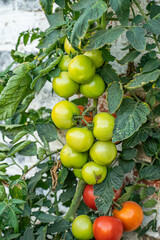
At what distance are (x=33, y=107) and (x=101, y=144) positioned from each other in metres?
0.56

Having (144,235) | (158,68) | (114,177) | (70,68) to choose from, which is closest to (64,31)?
(70,68)

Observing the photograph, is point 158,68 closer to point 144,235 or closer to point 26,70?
point 26,70

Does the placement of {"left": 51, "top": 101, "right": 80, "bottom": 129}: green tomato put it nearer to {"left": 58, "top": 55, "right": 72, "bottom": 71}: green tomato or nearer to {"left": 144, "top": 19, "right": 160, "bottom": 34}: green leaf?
{"left": 58, "top": 55, "right": 72, "bottom": 71}: green tomato

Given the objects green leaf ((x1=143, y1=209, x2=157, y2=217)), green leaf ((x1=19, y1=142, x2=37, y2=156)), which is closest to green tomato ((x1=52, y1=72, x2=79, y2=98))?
green leaf ((x1=19, y1=142, x2=37, y2=156))

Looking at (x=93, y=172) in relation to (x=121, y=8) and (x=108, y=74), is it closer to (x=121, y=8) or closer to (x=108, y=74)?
(x=108, y=74)

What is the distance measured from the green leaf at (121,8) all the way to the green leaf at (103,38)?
2 centimetres

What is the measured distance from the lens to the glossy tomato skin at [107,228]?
641 millimetres

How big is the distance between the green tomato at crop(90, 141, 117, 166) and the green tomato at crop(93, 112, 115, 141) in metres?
0.02

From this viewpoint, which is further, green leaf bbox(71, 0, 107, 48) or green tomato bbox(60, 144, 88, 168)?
green tomato bbox(60, 144, 88, 168)

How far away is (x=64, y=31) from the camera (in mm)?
605

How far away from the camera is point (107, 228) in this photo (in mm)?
640

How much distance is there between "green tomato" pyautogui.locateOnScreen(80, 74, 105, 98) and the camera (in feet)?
2.02

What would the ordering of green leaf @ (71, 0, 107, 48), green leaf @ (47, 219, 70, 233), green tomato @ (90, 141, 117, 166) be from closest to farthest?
green leaf @ (71, 0, 107, 48)
green tomato @ (90, 141, 117, 166)
green leaf @ (47, 219, 70, 233)

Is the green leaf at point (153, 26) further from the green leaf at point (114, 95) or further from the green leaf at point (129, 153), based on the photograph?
the green leaf at point (129, 153)
